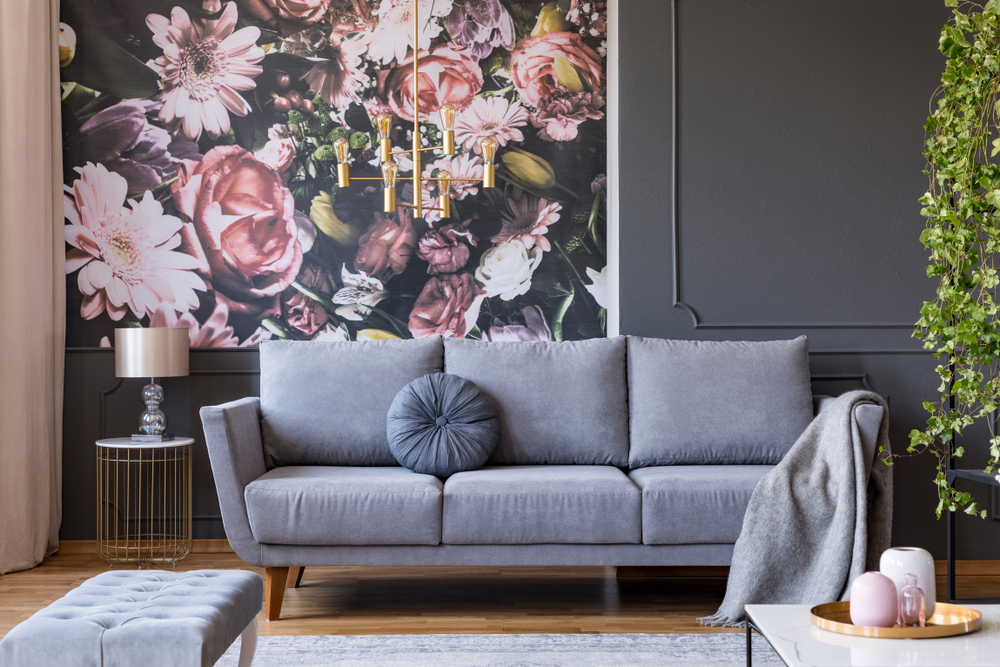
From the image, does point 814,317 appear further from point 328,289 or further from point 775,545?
point 328,289

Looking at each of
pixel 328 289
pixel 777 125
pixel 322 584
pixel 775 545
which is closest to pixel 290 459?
pixel 322 584

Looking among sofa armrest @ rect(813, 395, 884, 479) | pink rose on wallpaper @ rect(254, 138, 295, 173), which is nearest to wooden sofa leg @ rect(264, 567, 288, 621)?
pink rose on wallpaper @ rect(254, 138, 295, 173)

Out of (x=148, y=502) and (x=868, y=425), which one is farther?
(x=148, y=502)

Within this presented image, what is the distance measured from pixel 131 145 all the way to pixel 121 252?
1.62 feet

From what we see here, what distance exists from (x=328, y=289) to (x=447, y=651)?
73.6 inches

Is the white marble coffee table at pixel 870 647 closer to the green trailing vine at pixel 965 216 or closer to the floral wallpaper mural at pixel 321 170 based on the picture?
the green trailing vine at pixel 965 216

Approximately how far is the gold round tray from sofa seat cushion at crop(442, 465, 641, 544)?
110cm

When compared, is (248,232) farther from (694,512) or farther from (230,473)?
(694,512)

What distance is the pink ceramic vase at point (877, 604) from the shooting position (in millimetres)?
1504

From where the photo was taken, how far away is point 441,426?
9.83 ft

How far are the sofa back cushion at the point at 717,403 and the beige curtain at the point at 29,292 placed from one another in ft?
8.15

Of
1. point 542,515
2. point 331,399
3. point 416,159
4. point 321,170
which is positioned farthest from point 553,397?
point 321,170

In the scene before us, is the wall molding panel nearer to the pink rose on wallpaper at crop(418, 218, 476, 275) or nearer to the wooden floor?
the pink rose on wallpaper at crop(418, 218, 476, 275)

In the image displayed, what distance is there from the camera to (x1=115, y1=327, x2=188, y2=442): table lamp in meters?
3.32
